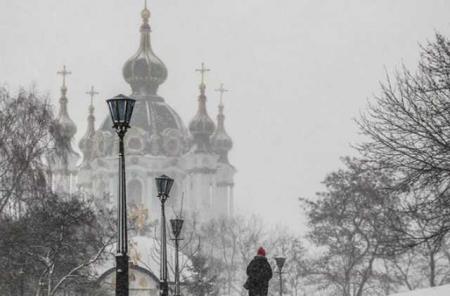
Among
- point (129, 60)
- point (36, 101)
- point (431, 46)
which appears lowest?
point (431, 46)

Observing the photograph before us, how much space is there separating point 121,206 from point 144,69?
89.2 metres

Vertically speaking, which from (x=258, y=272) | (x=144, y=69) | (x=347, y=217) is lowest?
(x=258, y=272)

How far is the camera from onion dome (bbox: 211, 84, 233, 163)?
359 ft

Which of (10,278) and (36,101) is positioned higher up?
(36,101)

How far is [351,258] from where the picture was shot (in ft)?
140

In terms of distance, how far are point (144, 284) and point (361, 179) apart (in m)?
12.0

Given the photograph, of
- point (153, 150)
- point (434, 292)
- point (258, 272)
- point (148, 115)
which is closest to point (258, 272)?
point (258, 272)

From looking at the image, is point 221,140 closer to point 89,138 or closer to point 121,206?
point 89,138

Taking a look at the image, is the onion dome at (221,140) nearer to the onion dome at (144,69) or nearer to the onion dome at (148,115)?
the onion dome at (148,115)

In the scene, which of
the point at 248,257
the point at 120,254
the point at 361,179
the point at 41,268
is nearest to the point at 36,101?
the point at 41,268

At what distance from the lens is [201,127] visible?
10475 cm

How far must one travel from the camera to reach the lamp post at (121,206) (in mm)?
15688

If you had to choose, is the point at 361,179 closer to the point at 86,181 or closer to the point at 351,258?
the point at 351,258

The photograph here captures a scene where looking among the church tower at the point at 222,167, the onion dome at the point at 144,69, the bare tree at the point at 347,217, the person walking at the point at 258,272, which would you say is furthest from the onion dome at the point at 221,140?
the person walking at the point at 258,272
